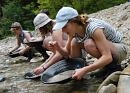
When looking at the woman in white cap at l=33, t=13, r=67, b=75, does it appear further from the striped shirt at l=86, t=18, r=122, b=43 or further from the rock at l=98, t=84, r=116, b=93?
the rock at l=98, t=84, r=116, b=93

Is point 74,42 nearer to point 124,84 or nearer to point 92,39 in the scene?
point 92,39

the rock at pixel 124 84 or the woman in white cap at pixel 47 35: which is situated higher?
the woman in white cap at pixel 47 35

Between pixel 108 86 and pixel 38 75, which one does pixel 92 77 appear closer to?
pixel 38 75

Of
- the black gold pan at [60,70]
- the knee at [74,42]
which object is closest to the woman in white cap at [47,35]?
the black gold pan at [60,70]

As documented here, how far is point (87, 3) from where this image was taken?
21.1 m

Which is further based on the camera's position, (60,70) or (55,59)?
(55,59)

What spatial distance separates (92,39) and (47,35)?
1798mm

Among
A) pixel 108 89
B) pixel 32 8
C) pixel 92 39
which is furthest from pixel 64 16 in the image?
pixel 32 8

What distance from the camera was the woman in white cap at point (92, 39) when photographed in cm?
514

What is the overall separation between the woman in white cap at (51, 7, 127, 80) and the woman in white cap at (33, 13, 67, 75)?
54 cm

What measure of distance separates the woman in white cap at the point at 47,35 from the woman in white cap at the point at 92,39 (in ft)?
1.77

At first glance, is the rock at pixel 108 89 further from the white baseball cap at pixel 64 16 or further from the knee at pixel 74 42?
the knee at pixel 74 42

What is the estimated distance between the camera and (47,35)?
23.0 feet

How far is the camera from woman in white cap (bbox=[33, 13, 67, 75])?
20.3 feet
